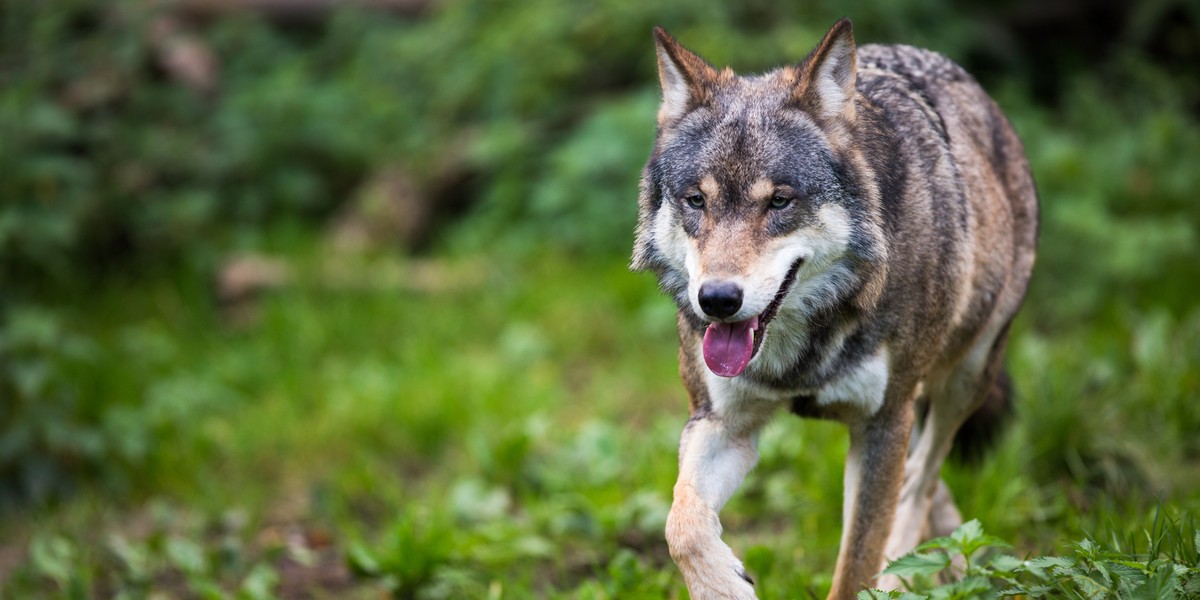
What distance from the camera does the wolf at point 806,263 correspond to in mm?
3182

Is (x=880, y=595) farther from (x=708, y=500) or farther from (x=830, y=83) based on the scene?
(x=830, y=83)

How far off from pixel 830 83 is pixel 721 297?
841 mm

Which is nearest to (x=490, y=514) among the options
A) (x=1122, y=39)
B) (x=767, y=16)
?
(x=767, y=16)

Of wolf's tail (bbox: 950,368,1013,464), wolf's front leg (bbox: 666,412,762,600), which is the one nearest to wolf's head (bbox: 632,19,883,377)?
wolf's front leg (bbox: 666,412,762,600)

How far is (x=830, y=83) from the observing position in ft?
11.0

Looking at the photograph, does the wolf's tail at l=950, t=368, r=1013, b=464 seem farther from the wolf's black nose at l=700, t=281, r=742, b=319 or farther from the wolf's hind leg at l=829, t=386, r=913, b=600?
the wolf's black nose at l=700, t=281, r=742, b=319

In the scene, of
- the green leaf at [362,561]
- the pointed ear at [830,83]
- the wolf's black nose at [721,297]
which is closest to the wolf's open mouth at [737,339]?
the wolf's black nose at [721,297]

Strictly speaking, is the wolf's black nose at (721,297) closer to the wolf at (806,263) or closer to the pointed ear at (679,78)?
the wolf at (806,263)

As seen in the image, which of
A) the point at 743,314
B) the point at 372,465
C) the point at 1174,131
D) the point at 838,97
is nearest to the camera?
the point at 743,314

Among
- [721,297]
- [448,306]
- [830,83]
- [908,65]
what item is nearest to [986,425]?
[908,65]

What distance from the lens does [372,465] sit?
6.30m

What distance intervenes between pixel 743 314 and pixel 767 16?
19.1ft

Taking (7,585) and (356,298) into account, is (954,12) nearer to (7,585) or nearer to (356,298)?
(356,298)

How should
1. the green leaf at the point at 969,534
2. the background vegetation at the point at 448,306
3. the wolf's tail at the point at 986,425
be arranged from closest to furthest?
1. the green leaf at the point at 969,534
2. the wolf's tail at the point at 986,425
3. the background vegetation at the point at 448,306
